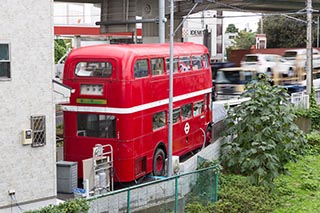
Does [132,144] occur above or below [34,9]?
below

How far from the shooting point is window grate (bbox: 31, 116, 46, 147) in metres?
14.1

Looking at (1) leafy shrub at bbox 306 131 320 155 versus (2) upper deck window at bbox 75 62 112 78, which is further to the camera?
(1) leafy shrub at bbox 306 131 320 155

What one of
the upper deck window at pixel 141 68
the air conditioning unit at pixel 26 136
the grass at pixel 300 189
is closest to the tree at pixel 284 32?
the grass at pixel 300 189

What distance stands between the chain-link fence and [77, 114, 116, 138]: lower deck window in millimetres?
2925

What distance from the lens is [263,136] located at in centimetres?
1873

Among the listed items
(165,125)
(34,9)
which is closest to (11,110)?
(34,9)

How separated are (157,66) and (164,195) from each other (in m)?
5.88

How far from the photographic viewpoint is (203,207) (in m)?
15.8

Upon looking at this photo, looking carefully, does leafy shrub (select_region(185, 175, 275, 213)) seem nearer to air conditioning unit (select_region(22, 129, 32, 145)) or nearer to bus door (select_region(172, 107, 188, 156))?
bus door (select_region(172, 107, 188, 156))

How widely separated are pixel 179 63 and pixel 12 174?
29.8 ft

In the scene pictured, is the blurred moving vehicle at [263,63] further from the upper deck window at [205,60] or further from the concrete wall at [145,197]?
the concrete wall at [145,197]

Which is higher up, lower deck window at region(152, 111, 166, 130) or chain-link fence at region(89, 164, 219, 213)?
lower deck window at region(152, 111, 166, 130)

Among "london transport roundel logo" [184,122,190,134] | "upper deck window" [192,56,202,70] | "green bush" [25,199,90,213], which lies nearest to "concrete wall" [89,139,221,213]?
"green bush" [25,199,90,213]

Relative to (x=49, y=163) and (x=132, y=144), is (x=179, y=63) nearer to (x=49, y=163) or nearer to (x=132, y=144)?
(x=132, y=144)
